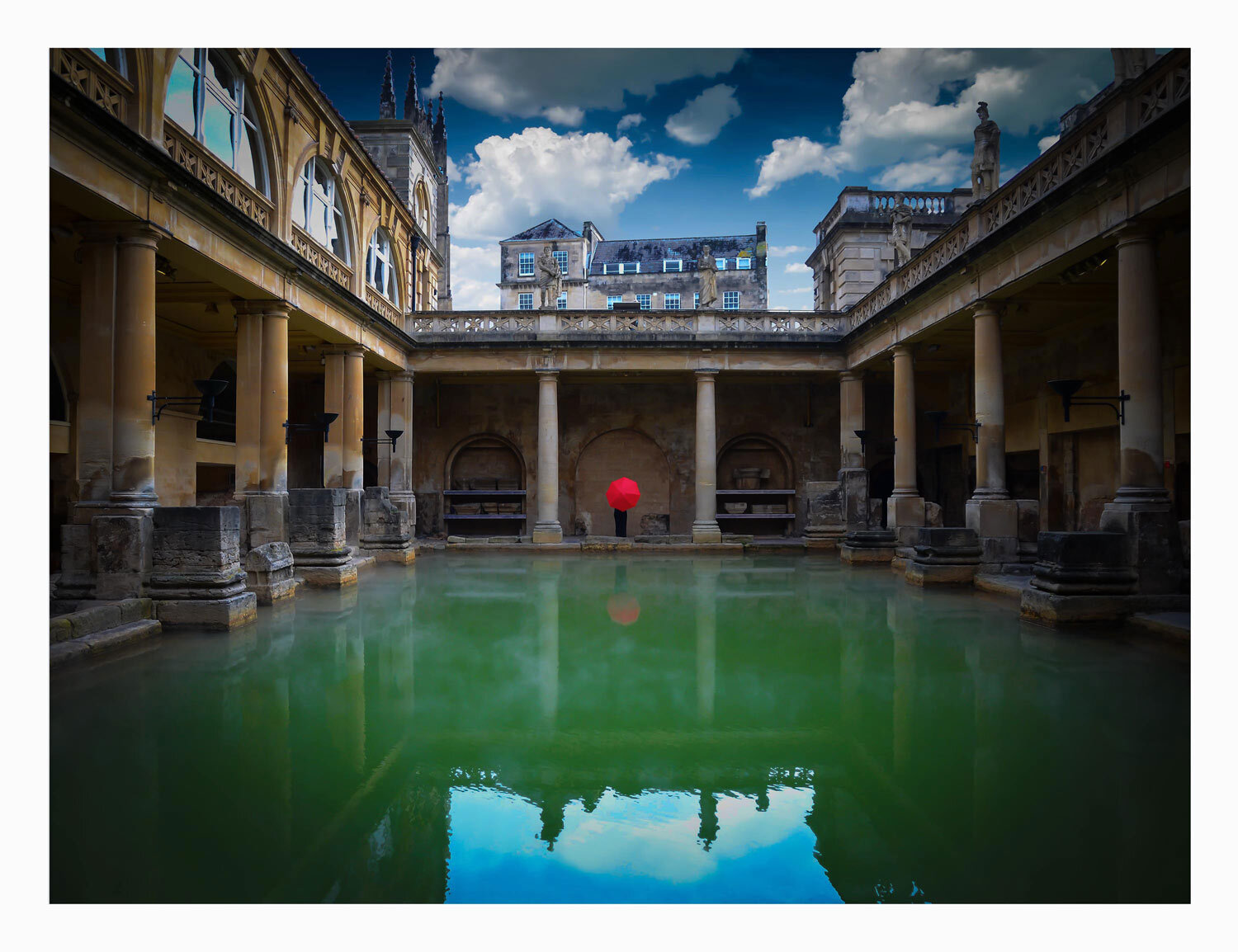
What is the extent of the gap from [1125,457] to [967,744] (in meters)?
5.86

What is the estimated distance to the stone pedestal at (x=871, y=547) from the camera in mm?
14242

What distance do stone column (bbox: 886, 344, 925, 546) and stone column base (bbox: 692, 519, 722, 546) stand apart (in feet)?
13.8

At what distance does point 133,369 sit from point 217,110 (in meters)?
4.75

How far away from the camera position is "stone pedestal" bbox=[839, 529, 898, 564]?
14242mm

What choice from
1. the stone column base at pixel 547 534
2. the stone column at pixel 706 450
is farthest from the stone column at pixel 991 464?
the stone column base at pixel 547 534

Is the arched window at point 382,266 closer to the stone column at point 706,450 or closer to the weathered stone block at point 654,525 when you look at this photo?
the stone column at point 706,450

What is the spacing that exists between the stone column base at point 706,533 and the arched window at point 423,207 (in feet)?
42.7

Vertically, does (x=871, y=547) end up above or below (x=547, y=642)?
above

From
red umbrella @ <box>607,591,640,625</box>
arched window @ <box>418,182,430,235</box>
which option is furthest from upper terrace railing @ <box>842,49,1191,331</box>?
arched window @ <box>418,182,430,235</box>

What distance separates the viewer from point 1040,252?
9805mm

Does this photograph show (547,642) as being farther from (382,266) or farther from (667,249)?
→ (667,249)

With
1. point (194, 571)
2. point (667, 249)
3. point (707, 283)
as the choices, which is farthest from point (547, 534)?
point (667, 249)

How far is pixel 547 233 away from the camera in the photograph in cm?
4488

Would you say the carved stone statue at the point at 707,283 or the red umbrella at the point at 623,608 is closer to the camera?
the red umbrella at the point at 623,608
